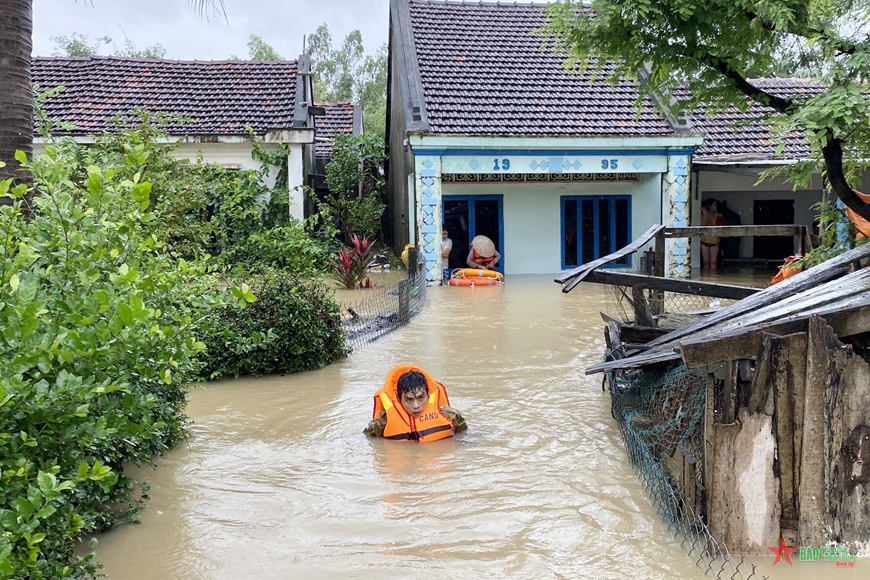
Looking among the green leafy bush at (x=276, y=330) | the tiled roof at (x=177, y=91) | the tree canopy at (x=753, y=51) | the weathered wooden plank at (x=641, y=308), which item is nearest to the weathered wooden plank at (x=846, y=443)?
the tree canopy at (x=753, y=51)

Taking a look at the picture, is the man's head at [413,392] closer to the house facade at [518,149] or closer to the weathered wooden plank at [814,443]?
the weathered wooden plank at [814,443]

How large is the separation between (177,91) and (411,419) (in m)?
15.0

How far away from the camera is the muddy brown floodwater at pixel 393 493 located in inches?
184

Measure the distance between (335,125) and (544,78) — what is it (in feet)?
36.4

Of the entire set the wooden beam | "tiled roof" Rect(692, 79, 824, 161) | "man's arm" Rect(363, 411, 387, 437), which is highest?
"tiled roof" Rect(692, 79, 824, 161)

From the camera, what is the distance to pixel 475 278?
1786 cm

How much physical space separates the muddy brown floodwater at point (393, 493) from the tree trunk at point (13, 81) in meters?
2.63

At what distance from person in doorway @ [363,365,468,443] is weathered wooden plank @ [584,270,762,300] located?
1.93 metres

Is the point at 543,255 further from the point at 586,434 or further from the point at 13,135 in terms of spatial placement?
the point at 13,135

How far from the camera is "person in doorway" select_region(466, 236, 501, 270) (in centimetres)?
1886

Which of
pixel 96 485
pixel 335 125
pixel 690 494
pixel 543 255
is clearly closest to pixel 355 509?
pixel 96 485

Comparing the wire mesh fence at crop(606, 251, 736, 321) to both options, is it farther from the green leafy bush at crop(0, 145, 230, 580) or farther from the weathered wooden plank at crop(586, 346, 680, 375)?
the green leafy bush at crop(0, 145, 230, 580)

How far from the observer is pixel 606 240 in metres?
20.0

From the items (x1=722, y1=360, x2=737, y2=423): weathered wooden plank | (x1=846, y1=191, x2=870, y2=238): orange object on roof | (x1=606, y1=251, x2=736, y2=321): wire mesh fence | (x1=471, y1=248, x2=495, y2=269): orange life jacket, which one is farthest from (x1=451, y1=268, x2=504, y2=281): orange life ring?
(x1=722, y1=360, x2=737, y2=423): weathered wooden plank
